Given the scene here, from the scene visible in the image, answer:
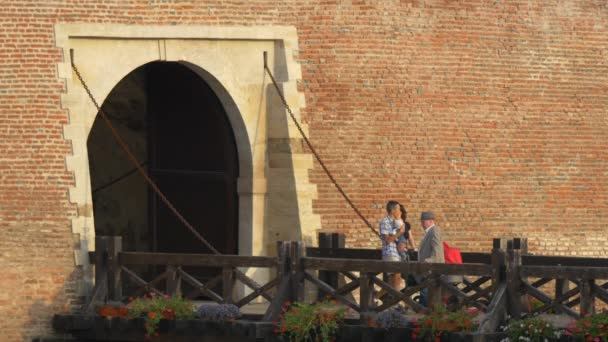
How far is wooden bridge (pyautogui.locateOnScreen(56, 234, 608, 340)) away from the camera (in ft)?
59.4

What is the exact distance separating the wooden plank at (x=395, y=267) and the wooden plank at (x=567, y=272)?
0.55m

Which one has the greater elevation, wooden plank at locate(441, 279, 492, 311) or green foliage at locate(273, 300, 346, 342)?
wooden plank at locate(441, 279, 492, 311)

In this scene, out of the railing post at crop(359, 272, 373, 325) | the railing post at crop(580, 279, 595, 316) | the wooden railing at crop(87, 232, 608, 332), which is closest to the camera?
the railing post at crop(580, 279, 595, 316)

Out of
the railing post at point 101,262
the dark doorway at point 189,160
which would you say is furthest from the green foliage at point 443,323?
the dark doorway at point 189,160

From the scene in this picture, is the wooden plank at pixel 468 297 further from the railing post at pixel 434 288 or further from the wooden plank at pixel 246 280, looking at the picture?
the wooden plank at pixel 246 280

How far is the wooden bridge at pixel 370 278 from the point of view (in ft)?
59.4

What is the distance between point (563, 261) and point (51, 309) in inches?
246

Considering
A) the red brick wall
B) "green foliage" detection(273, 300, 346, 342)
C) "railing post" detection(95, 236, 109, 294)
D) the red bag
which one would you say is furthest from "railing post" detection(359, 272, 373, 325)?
the red brick wall

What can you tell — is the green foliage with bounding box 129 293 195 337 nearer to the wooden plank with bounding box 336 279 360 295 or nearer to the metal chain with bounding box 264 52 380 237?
the wooden plank with bounding box 336 279 360 295

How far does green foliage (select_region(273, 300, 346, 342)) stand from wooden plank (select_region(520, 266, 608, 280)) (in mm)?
2222

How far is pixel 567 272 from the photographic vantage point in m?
18.0

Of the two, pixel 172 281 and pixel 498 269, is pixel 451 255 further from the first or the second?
pixel 172 281

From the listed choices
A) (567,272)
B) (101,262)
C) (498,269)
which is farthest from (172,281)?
(567,272)

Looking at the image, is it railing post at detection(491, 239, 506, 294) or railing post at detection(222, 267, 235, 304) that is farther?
railing post at detection(222, 267, 235, 304)
